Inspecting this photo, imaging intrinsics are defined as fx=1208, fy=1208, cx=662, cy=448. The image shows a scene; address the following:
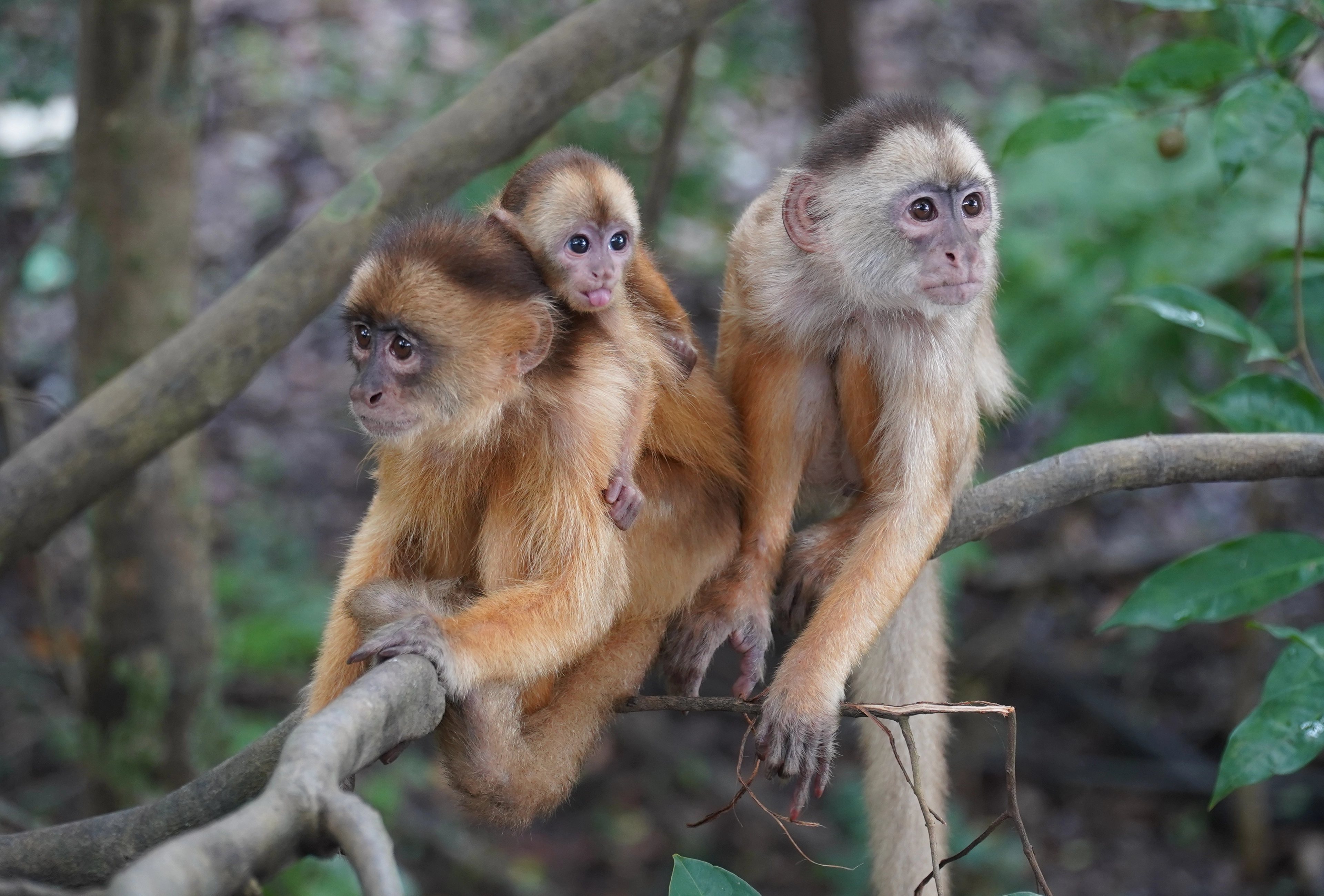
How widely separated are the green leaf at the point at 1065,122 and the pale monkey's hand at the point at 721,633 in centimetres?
159

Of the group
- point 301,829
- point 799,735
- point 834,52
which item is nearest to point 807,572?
point 799,735

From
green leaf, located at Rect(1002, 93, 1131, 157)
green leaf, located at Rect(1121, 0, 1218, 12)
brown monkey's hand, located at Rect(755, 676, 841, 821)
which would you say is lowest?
brown monkey's hand, located at Rect(755, 676, 841, 821)

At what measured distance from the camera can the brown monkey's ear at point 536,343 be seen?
3203 millimetres

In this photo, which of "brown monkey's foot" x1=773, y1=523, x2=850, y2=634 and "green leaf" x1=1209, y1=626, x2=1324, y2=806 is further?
"brown monkey's foot" x1=773, y1=523, x2=850, y2=634

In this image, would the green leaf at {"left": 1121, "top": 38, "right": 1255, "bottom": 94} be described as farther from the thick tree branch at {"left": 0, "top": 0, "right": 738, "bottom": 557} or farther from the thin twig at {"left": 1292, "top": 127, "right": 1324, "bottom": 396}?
the thick tree branch at {"left": 0, "top": 0, "right": 738, "bottom": 557}

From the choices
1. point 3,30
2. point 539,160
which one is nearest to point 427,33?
point 3,30

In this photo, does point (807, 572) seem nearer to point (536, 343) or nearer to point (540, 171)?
point (536, 343)

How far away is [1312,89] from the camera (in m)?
9.61

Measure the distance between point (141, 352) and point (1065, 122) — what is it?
3807 mm

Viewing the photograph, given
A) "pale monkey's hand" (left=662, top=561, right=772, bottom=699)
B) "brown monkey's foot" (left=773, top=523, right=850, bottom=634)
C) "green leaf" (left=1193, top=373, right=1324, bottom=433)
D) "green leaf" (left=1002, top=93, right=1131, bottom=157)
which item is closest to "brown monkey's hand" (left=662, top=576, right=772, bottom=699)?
"pale monkey's hand" (left=662, top=561, right=772, bottom=699)

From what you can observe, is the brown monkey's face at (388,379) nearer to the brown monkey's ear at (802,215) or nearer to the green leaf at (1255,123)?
the brown monkey's ear at (802,215)

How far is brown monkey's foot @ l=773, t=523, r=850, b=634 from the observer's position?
3.73 m

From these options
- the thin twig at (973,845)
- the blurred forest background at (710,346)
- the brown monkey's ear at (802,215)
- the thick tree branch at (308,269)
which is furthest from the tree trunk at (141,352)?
the thin twig at (973,845)

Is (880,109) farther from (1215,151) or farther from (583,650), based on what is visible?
(583,650)
